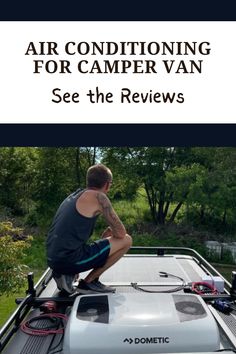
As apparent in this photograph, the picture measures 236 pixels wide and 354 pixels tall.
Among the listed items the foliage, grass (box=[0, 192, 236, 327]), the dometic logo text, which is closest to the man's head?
the dometic logo text

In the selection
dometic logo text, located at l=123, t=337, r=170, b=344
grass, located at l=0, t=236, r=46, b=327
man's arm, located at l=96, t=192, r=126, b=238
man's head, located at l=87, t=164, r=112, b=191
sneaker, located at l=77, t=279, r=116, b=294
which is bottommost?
grass, located at l=0, t=236, r=46, b=327

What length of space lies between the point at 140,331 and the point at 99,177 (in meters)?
1.51

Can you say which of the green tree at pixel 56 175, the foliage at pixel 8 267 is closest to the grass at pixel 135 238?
the foliage at pixel 8 267

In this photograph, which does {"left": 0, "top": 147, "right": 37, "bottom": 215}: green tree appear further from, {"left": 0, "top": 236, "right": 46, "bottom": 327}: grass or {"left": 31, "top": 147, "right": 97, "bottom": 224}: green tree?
{"left": 0, "top": 236, "right": 46, "bottom": 327}: grass

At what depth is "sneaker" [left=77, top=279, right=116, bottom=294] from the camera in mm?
3729

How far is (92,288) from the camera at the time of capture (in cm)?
375

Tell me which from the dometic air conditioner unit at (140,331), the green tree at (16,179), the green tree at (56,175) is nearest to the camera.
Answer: the dometic air conditioner unit at (140,331)

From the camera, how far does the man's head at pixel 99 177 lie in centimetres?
378

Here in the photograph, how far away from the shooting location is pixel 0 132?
7.77 m

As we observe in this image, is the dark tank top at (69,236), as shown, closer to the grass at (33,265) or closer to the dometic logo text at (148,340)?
the dometic logo text at (148,340)

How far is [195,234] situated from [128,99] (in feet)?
34.8

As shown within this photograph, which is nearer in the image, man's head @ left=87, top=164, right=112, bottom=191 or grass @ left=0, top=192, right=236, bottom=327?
man's head @ left=87, top=164, right=112, bottom=191

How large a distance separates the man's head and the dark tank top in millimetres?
227

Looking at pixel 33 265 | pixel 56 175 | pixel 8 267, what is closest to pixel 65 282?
pixel 8 267
